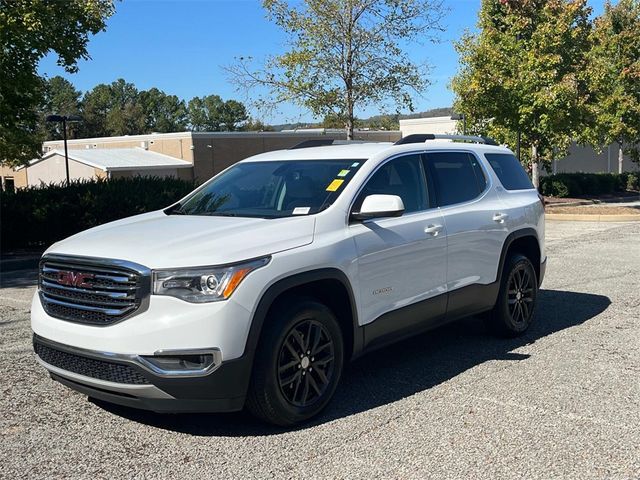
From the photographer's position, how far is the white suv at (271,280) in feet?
12.9

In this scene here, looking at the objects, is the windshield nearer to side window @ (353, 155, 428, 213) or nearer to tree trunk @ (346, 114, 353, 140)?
side window @ (353, 155, 428, 213)

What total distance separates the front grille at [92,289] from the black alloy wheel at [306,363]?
96cm

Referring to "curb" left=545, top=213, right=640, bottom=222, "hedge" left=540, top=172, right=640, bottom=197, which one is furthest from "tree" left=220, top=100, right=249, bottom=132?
"curb" left=545, top=213, right=640, bottom=222

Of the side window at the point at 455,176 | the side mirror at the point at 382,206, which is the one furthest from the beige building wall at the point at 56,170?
the side mirror at the point at 382,206

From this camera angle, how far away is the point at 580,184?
29.2 meters

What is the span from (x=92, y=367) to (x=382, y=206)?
83.9 inches

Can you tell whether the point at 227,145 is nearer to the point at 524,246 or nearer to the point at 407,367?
the point at 524,246

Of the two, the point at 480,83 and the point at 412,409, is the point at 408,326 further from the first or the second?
the point at 480,83

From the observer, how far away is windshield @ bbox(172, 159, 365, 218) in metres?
4.91

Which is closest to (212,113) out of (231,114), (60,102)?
(231,114)

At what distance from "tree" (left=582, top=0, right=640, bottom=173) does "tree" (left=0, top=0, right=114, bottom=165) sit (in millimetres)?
16157

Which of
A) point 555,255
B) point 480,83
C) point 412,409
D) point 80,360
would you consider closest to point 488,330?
point 412,409

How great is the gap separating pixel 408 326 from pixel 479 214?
54.6 inches

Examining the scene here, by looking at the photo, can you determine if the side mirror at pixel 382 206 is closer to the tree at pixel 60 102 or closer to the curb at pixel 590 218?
the curb at pixel 590 218
